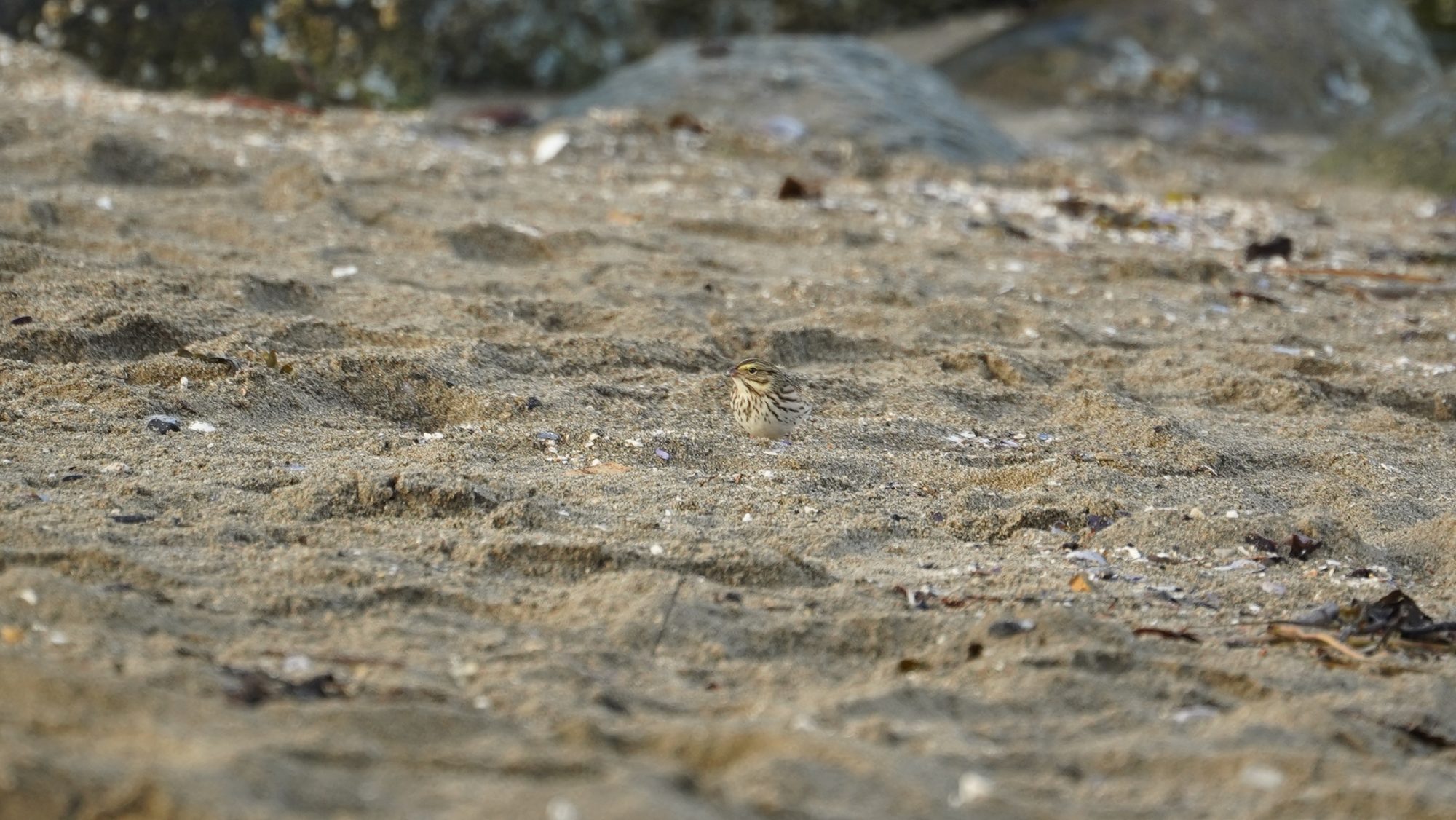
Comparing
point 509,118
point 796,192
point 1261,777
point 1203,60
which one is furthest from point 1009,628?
point 1203,60

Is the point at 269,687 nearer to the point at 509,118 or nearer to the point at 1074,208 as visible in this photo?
the point at 1074,208

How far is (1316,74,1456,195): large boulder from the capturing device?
10281 mm

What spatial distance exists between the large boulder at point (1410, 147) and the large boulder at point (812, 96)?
2321 mm

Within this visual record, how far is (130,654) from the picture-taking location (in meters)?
2.71

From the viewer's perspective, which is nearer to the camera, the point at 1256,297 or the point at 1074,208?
the point at 1256,297

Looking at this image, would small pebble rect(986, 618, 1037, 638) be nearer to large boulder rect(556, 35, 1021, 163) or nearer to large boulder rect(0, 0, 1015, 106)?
large boulder rect(556, 35, 1021, 163)

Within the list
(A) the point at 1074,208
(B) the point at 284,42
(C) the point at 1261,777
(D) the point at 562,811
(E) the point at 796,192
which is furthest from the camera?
(B) the point at 284,42

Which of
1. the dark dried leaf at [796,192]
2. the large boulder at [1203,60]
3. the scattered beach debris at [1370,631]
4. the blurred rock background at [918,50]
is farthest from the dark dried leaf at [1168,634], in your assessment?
the large boulder at [1203,60]

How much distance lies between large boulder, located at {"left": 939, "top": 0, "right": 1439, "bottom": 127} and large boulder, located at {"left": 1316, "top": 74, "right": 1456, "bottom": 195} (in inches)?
118

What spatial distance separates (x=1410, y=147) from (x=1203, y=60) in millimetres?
4053

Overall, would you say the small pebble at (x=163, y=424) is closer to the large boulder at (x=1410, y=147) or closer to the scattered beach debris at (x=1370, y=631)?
the scattered beach debris at (x=1370, y=631)

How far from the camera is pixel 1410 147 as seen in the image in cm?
1052

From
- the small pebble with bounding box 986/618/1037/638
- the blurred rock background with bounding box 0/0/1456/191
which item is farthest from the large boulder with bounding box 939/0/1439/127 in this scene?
the small pebble with bounding box 986/618/1037/638

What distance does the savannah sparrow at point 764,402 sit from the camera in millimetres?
4520
